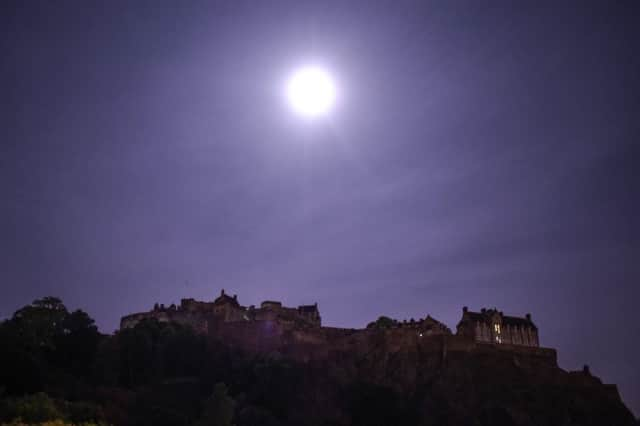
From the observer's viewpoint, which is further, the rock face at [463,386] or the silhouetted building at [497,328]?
the silhouetted building at [497,328]

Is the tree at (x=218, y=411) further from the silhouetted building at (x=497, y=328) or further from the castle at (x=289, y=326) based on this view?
the silhouetted building at (x=497, y=328)

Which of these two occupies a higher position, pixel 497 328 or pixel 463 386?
pixel 497 328

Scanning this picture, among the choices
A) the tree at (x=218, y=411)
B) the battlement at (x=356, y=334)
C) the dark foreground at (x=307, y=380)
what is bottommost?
the tree at (x=218, y=411)

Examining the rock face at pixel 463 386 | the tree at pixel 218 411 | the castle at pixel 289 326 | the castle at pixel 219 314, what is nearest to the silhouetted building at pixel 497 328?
the castle at pixel 289 326

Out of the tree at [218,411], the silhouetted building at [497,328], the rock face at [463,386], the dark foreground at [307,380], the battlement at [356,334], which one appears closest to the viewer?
the tree at [218,411]

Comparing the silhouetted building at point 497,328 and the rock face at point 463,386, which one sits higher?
the silhouetted building at point 497,328

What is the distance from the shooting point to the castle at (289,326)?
84812 mm

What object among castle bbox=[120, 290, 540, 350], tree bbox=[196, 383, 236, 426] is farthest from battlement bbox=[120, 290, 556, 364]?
tree bbox=[196, 383, 236, 426]

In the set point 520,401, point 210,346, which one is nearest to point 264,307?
point 210,346

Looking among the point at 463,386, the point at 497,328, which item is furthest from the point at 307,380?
the point at 497,328

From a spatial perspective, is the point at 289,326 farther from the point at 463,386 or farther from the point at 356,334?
the point at 463,386

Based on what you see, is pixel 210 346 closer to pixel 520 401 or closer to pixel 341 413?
pixel 341 413

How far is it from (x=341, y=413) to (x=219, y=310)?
31.8 meters

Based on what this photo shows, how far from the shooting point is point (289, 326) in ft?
292
